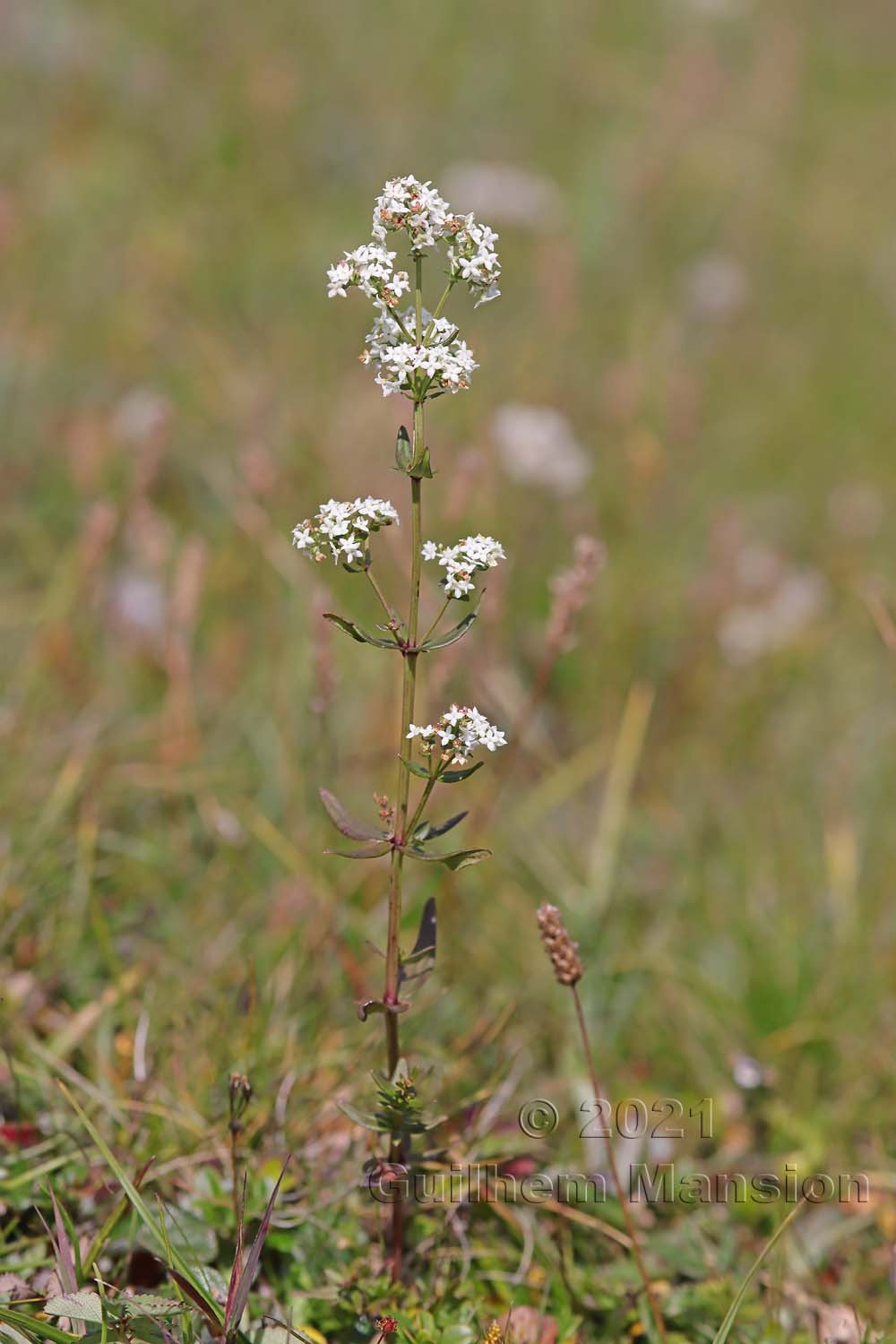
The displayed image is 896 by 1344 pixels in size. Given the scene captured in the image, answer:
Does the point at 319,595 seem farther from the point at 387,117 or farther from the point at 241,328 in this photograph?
the point at 387,117

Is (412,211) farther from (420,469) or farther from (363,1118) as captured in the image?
(363,1118)

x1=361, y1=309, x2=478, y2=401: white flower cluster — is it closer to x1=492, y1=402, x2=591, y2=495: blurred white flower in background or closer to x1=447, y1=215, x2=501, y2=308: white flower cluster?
x1=447, y1=215, x2=501, y2=308: white flower cluster

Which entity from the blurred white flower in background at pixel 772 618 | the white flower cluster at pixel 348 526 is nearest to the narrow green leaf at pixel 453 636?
the white flower cluster at pixel 348 526

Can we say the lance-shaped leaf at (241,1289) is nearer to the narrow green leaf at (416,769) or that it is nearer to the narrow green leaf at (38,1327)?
the narrow green leaf at (38,1327)

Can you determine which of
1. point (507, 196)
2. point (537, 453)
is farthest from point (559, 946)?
point (507, 196)

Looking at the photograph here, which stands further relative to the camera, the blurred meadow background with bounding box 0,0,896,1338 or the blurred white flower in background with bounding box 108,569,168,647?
the blurred white flower in background with bounding box 108,569,168,647

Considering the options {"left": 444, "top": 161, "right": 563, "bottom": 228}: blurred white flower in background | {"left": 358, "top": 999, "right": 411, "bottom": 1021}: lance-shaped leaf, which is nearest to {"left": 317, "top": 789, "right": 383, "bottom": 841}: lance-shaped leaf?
{"left": 358, "top": 999, "right": 411, "bottom": 1021}: lance-shaped leaf
